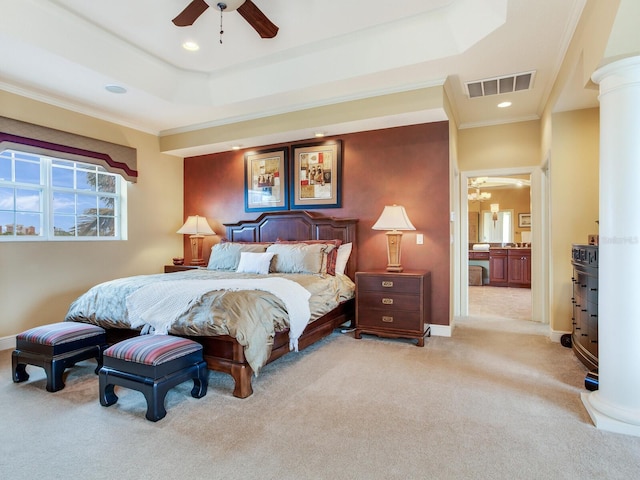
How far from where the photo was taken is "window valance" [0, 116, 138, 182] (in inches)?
149

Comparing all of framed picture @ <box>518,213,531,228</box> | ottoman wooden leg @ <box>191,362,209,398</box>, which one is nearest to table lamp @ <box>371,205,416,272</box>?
ottoman wooden leg @ <box>191,362,209,398</box>

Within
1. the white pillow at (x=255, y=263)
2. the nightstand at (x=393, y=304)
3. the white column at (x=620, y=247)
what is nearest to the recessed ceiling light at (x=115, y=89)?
the white pillow at (x=255, y=263)

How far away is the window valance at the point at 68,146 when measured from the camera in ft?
12.4

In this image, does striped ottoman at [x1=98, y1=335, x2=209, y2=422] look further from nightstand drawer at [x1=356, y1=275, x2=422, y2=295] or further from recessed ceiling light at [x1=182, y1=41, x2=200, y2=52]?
recessed ceiling light at [x1=182, y1=41, x2=200, y2=52]

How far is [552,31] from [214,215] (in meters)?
4.63

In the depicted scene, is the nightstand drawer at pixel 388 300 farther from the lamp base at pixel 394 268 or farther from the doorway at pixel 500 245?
the doorway at pixel 500 245

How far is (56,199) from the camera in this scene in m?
4.28

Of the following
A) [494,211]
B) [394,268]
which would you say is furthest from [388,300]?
[494,211]

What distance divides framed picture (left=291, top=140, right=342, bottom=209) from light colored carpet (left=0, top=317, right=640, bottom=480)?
2.31 metres

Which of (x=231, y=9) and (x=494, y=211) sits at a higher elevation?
(x=231, y=9)

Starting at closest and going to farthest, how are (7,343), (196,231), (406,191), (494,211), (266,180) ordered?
(7,343), (406,191), (266,180), (196,231), (494,211)

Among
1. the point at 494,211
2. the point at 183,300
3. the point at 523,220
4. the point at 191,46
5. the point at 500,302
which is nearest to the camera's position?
the point at 183,300

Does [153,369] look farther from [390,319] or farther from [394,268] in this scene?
[394,268]

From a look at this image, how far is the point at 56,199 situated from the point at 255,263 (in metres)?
2.49
